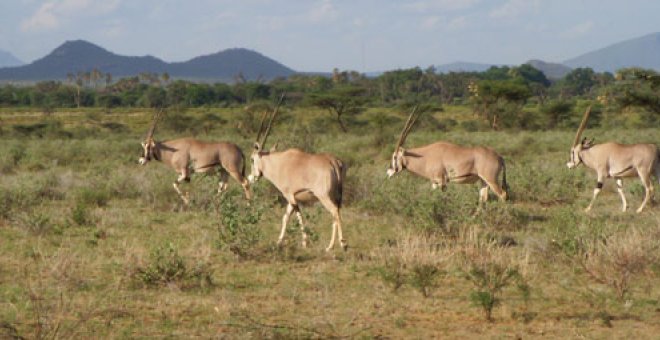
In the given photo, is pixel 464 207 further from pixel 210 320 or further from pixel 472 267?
pixel 210 320

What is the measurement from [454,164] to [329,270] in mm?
5255

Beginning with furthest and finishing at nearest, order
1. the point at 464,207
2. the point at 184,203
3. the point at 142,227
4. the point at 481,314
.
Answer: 1. the point at 184,203
2. the point at 142,227
3. the point at 464,207
4. the point at 481,314

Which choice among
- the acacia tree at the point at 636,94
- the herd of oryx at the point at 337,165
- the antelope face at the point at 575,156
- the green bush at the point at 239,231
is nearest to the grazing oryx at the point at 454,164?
the herd of oryx at the point at 337,165

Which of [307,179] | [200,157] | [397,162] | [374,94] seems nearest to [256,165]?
[307,179]

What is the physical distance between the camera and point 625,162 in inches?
639

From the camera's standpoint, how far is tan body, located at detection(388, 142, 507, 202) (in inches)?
570

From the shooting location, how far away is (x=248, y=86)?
103 meters

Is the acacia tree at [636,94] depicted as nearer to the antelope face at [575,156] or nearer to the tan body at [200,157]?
the antelope face at [575,156]

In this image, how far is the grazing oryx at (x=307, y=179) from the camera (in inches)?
435

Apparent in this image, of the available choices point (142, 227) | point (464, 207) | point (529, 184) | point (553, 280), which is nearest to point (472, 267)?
point (553, 280)

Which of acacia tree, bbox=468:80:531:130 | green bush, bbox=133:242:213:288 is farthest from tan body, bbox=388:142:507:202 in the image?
acacia tree, bbox=468:80:531:130

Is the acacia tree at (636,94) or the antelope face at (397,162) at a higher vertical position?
the acacia tree at (636,94)

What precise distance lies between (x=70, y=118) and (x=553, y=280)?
66232mm

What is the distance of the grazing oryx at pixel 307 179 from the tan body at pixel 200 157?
17.5ft
